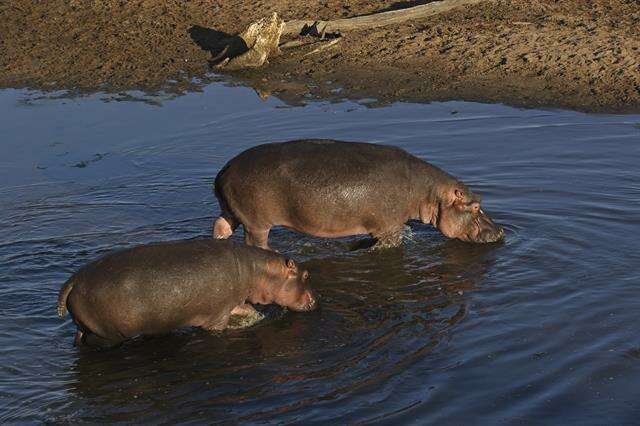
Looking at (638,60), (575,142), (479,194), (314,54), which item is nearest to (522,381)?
(479,194)

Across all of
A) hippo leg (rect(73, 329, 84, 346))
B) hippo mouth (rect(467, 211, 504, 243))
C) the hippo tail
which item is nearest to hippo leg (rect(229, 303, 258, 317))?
hippo leg (rect(73, 329, 84, 346))

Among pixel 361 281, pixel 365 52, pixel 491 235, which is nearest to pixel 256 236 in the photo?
pixel 361 281

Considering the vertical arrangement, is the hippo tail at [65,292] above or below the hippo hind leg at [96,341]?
above

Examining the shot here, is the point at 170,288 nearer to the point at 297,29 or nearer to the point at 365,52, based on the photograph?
the point at 365,52

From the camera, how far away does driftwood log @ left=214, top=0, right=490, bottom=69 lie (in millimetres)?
16484

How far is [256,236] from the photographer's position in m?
9.77

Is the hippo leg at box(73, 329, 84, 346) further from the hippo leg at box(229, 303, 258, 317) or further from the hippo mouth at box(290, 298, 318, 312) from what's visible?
the hippo mouth at box(290, 298, 318, 312)

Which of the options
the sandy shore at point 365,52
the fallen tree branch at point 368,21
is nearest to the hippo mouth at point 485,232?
the sandy shore at point 365,52

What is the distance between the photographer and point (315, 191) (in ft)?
31.5

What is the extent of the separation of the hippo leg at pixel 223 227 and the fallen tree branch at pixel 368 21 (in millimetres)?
8032

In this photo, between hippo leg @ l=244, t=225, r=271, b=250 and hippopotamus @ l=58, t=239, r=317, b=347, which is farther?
hippo leg @ l=244, t=225, r=271, b=250

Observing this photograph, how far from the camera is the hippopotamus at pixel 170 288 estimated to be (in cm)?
777

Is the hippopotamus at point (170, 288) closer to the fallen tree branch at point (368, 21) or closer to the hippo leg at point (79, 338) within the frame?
the hippo leg at point (79, 338)

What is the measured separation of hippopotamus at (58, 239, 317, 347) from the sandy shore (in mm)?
6691
